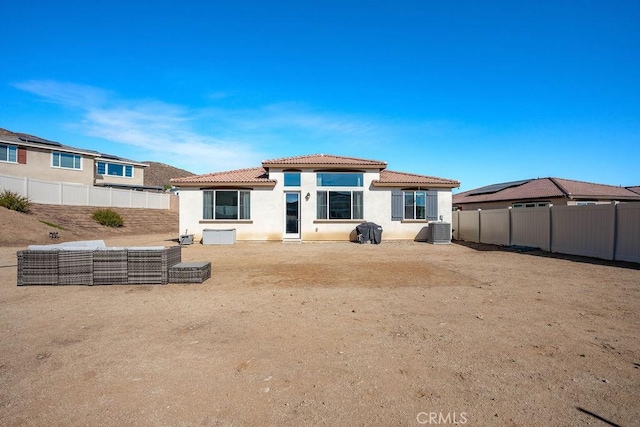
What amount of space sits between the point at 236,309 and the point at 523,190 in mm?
24373

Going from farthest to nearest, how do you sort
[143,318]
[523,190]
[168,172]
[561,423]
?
[168,172] → [523,190] → [143,318] → [561,423]

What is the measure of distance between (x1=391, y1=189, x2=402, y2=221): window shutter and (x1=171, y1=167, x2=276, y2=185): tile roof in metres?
6.12

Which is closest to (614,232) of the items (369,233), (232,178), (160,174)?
(369,233)

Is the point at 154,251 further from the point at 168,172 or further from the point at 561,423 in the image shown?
the point at 168,172

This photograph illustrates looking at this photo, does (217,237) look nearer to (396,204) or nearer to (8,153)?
(396,204)

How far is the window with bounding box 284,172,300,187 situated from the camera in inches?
629

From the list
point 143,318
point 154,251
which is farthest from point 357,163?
point 143,318

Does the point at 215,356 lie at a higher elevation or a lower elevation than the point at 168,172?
lower

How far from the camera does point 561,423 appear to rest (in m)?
2.27

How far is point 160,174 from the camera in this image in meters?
78.2

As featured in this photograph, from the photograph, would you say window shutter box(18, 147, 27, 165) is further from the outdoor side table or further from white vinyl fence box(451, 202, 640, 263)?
white vinyl fence box(451, 202, 640, 263)

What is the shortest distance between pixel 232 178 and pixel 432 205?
10.4 meters

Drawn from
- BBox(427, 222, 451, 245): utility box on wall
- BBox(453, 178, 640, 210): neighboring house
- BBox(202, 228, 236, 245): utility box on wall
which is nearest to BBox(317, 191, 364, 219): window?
BBox(427, 222, 451, 245): utility box on wall

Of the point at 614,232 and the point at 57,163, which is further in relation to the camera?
the point at 57,163
